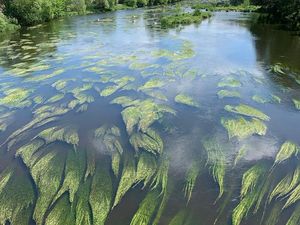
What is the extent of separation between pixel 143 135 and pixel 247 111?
4.19m

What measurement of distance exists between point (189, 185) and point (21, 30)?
3286 cm

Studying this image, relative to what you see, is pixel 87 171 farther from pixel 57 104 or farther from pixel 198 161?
pixel 57 104

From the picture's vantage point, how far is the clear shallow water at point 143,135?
8.13 m

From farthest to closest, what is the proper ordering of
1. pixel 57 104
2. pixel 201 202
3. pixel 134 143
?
pixel 57 104, pixel 134 143, pixel 201 202

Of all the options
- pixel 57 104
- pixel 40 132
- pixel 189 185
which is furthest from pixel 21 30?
pixel 189 185

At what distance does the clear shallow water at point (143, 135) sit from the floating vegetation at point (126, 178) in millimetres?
28

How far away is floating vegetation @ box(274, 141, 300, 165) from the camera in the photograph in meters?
9.81

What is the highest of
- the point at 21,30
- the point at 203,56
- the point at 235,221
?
the point at 235,221

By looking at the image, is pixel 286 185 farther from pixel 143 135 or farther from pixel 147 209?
pixel 143 135

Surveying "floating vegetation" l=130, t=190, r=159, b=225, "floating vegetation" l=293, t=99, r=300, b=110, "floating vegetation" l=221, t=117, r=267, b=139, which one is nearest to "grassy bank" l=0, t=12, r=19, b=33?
"floating vegetation" l=221, t=117, r=267, b=139

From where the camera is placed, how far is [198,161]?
383 inches

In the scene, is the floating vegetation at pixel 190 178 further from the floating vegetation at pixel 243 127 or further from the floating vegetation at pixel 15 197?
the floating vegetation at pixel 15 197

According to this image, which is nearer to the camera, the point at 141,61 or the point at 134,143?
the point at 134,143

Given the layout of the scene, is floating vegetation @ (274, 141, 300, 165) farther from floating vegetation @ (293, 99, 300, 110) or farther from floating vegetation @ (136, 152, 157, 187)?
floating vegetation @ (136, 152, 157, 187)
